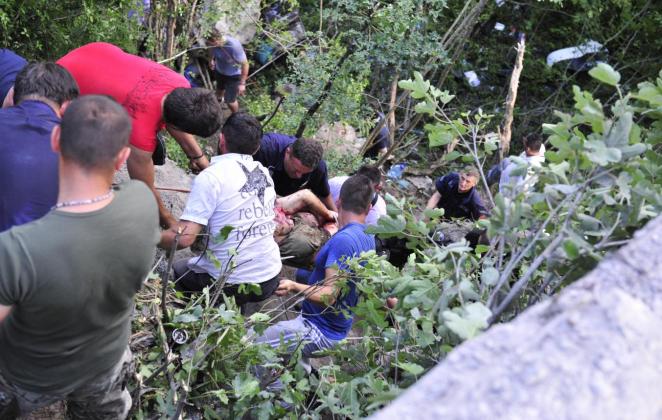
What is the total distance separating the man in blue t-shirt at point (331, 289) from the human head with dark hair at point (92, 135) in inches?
65.6

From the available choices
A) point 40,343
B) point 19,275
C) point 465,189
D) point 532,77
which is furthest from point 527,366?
point 532,77

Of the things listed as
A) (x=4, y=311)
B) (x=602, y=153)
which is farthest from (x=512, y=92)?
(x=4, y=311)

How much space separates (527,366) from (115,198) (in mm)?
1452

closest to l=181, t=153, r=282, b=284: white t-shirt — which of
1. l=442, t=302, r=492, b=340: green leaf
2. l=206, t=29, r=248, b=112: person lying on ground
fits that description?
l=442, t=302, r=492, b=340: green leaf

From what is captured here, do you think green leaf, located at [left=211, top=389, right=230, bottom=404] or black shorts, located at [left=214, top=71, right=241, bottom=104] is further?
black shorts, located at [left=214, top=71, right=241, bottom=104]

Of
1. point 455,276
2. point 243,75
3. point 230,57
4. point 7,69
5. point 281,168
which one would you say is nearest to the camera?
point 455,276

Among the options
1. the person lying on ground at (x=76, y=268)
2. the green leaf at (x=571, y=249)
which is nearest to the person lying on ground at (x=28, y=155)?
the person lying on ground at (x=76, y=268)

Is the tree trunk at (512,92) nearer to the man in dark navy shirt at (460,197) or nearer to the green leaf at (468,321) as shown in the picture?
the man in dark navy shirt at (460,197)

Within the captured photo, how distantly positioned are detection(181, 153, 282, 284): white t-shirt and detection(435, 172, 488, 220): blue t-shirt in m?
2.97

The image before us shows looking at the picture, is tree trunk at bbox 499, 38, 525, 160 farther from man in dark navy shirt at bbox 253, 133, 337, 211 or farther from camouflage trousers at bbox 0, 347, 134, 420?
camouflage trousers at bbox 0, 347, 134, 420

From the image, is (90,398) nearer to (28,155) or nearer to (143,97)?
(28,155)

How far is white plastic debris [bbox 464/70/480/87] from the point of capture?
11.0 metres

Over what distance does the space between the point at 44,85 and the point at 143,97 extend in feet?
2.91

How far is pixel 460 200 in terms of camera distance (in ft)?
21.9
